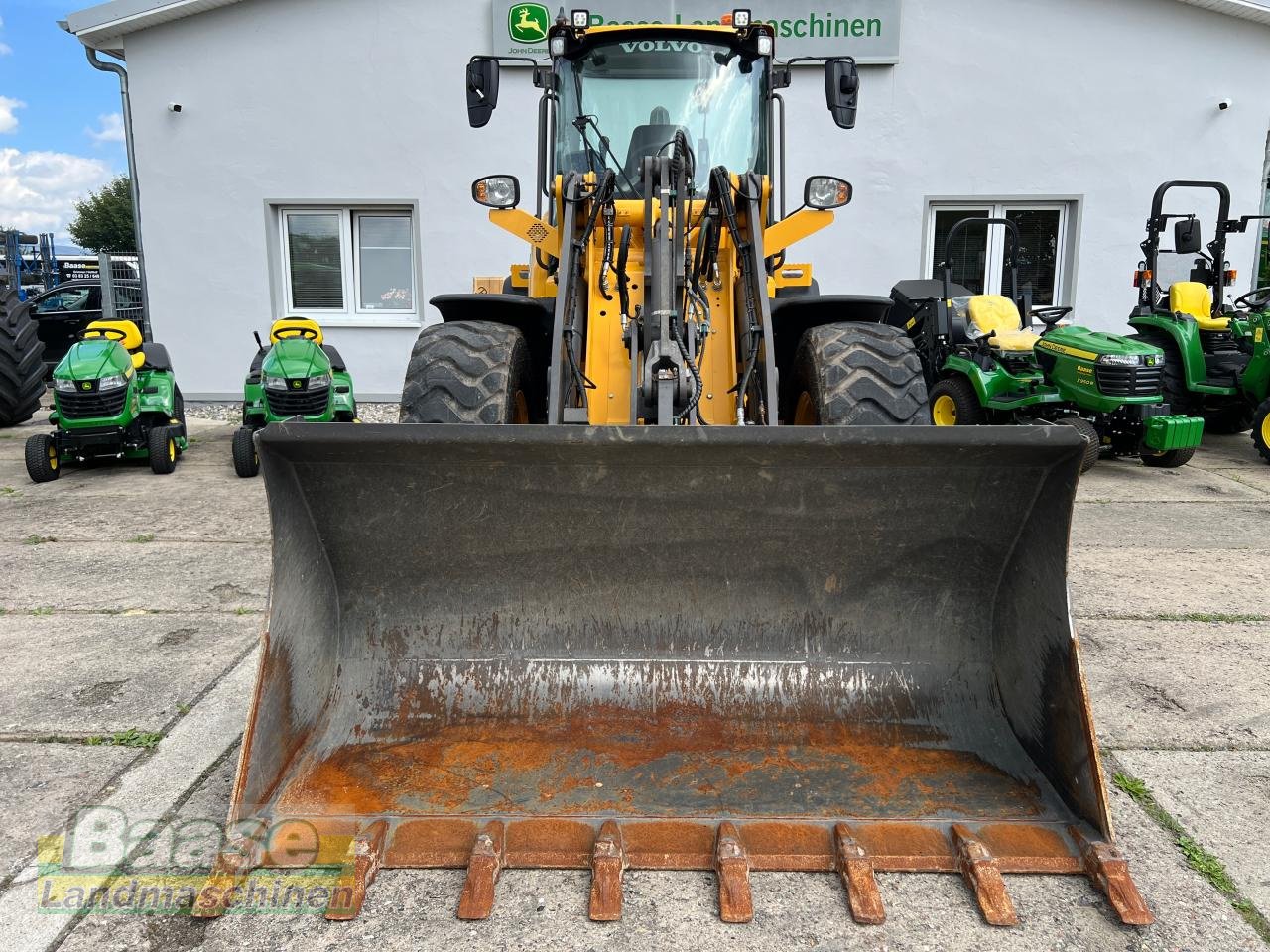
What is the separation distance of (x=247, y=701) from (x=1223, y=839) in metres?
3.08

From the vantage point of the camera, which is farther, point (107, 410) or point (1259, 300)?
point (1259, 300)

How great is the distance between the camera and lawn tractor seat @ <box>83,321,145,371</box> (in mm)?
7797

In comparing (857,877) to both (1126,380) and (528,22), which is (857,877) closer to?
(1126,380)

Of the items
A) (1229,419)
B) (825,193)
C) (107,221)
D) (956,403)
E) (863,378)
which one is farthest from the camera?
(107,221)

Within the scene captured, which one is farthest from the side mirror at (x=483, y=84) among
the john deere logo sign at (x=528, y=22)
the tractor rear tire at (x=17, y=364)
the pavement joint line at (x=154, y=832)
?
the tractor rear tire at (x=17, y=364)

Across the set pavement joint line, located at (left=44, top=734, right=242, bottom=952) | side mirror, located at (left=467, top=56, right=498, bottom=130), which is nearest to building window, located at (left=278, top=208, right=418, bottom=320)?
side mirror, located at (left=467, top=56, right=498, bottom=130)

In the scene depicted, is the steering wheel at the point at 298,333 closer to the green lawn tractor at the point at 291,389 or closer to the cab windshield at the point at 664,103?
the green lawn tractor at the point at 291,389

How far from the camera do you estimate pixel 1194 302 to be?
28.2 feet

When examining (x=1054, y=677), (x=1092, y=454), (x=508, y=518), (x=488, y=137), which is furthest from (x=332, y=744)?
(x=488, y=137)

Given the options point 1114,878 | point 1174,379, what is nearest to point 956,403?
point 1174,379

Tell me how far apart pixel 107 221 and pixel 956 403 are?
6281 centimetres

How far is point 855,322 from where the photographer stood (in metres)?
3.97

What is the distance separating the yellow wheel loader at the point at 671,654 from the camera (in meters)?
2.29

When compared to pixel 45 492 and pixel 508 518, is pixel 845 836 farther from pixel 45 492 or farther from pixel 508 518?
pixel 45 492
